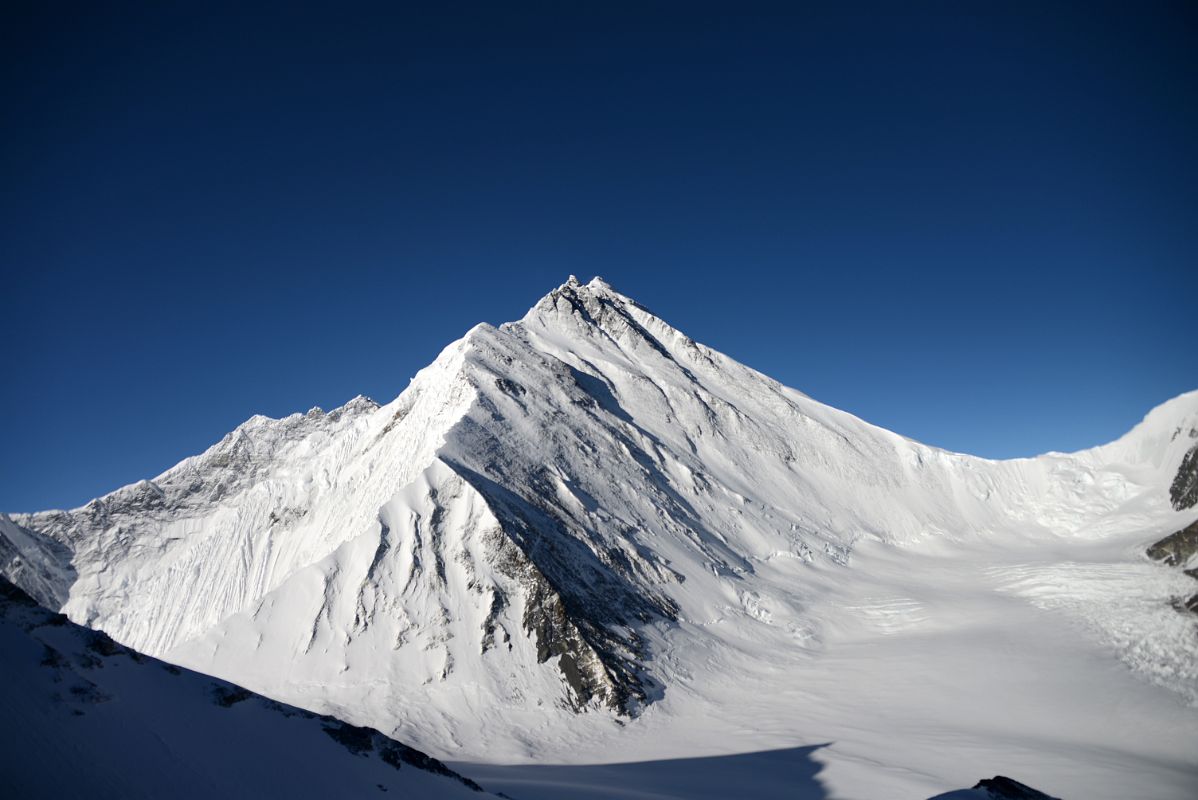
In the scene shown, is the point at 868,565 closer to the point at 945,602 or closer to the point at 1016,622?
the point at 945,602

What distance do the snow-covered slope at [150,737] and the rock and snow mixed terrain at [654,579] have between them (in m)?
26.8

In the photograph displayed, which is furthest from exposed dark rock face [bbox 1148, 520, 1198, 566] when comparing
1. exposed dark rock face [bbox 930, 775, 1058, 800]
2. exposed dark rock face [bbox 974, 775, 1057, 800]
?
exposed dark rock face [bbox 930, 775, 1058, 800]

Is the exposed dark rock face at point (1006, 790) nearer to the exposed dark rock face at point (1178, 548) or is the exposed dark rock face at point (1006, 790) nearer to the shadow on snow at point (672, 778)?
the shadow on snow at point (672, 778)

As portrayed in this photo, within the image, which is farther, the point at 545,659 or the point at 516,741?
the point at 545,659

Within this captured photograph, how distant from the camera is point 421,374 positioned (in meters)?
99.9

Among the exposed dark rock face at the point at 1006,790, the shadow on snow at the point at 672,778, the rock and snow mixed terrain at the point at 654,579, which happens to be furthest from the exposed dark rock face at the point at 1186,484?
the exposed dark rock face at the point at 1006,790

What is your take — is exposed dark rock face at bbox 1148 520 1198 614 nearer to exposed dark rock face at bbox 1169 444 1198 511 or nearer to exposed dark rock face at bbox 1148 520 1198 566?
exposed dark rock face at bbox 1148 520 1198 566

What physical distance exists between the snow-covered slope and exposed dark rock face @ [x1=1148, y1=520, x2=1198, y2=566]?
8583cm

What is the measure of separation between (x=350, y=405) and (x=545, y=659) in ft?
302

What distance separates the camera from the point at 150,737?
16.3 m

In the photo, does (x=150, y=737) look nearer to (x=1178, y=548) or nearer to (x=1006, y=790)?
(x=1006, y=790)

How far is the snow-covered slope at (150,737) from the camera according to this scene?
45.5 feet

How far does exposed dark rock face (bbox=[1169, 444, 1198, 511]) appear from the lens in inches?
3575

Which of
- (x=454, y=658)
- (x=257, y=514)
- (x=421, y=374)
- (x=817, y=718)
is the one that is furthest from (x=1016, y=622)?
(x=257, y=514)
